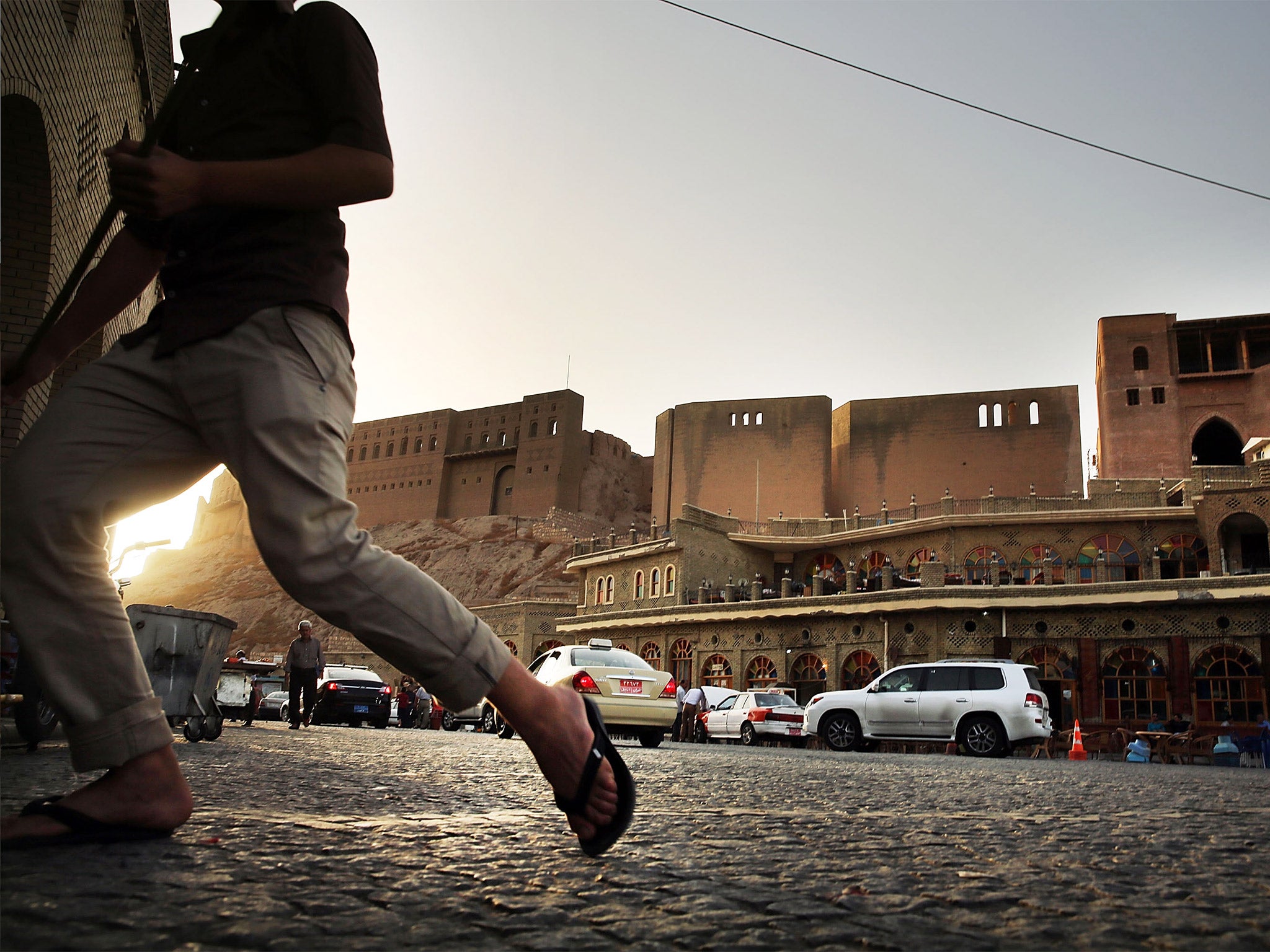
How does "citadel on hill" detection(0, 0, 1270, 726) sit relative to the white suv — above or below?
above

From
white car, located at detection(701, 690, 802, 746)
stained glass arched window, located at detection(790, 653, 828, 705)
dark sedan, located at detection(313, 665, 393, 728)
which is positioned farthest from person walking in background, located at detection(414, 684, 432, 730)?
stained glass arched window, located at detection(790, 653, 828, 705)

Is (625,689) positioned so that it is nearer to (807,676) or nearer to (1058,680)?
(1058,680)

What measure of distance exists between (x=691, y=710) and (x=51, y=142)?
62.4 feet

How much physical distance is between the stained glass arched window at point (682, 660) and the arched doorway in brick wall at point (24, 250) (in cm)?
3046

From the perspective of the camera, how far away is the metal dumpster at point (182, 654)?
7.79m

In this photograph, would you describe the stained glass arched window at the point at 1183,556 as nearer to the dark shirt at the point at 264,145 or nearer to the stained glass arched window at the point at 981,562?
the stained glass arched window at the point at 981,562

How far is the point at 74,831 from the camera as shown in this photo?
6.89ft

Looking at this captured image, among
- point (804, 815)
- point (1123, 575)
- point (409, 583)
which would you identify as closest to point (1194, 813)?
point (804, 815)

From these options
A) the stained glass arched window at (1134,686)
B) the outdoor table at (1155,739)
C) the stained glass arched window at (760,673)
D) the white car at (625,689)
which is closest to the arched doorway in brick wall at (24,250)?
the white car at (625,689)

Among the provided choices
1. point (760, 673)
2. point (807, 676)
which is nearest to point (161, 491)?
point (807, 676)

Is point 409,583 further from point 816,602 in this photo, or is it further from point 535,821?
point 816,602

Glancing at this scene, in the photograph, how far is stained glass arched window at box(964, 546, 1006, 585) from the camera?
3365 cm

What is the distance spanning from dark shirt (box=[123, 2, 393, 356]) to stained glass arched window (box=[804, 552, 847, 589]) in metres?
36.6

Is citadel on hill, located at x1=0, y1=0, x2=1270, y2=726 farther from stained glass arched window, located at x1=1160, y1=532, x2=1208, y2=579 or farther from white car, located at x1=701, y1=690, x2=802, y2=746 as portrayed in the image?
white car, located at x1=701, y1=690, x2=802, y2=746
